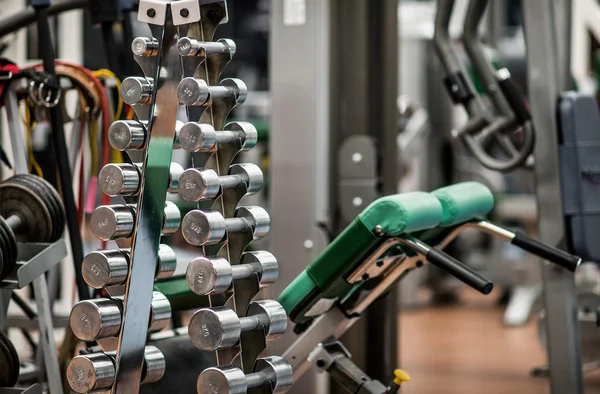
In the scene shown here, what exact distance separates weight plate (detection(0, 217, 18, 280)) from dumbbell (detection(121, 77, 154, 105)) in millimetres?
682

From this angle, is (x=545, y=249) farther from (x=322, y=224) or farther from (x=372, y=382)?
(x=322, y=224)

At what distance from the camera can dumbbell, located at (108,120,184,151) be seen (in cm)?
234

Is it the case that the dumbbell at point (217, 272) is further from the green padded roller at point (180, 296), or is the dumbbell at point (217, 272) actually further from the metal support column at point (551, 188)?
the metal support column at point (551, 188)

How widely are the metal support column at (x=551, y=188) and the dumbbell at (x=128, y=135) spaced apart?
1864 mm

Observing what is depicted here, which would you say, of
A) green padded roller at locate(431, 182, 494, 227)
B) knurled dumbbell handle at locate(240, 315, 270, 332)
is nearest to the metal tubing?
knurled dumbbell handle at locate(240, 315, 270, 332)

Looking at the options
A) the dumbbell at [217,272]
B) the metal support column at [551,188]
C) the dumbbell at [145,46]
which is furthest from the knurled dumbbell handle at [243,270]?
the metal support column at [551,188]

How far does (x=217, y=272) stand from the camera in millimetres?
2273

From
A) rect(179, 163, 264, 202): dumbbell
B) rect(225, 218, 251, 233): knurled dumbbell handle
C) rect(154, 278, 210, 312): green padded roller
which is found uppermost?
rect(179, 163, 264, 202): dumbbell

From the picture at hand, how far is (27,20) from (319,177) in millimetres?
1350

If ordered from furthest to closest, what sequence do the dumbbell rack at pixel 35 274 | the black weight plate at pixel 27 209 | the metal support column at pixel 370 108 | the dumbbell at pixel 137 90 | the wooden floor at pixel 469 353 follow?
the wooden floor at pixel 469 353 < the metal support column at pixel 370 108 < the black weight plate at pixel 27 209 < the dumbbell rack at pixel 35 274 < the dumbbell at pixel 137 90

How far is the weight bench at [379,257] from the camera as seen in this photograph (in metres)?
2.54

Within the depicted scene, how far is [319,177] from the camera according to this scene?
395cm

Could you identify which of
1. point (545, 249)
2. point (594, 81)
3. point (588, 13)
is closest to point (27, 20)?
point (545, 249)

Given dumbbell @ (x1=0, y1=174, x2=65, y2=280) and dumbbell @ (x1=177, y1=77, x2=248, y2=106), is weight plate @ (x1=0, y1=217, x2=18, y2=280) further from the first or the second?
dumbbell @ (x1=177, y1=77, x2=248, y2=106)
